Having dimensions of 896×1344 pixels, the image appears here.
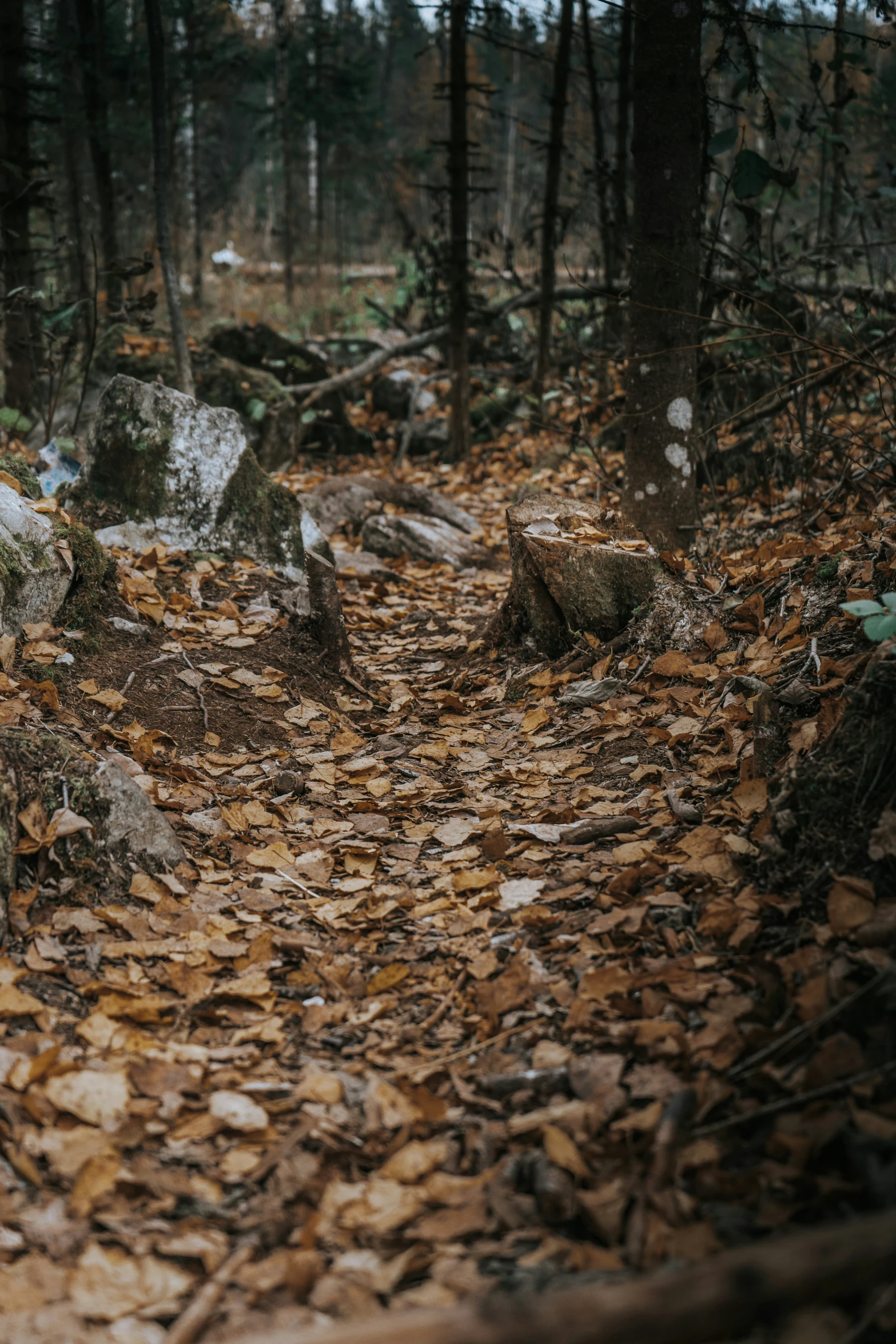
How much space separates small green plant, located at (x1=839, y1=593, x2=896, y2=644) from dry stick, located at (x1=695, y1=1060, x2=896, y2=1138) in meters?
0.80

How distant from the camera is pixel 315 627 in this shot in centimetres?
410

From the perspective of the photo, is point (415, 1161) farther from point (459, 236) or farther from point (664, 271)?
point (459, 236)

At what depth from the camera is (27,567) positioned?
3.25 meters

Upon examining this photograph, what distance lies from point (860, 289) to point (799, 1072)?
4.98 metres

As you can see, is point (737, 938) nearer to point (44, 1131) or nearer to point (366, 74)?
point (44, 1131)

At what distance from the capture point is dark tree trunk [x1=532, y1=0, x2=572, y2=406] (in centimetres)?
805

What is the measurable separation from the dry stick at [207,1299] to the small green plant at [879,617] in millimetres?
1552

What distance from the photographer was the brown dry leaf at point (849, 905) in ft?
5.93

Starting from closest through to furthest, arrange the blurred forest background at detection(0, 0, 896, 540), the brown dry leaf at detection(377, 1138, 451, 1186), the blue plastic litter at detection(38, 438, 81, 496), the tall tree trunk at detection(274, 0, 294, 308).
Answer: the brown dry leaf at detection(377, 1138, 451, 1186)
the blurred forest background at detection(0, 0, 896, 540)
the blue plastic litter at detection(38, 438, 81, 496)
the tall tree trunk at detection(274, 0, 294, 308)

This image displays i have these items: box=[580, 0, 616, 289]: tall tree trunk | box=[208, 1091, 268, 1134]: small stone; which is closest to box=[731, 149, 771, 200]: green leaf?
box=[208, 1091, 268, 1134]: small stone

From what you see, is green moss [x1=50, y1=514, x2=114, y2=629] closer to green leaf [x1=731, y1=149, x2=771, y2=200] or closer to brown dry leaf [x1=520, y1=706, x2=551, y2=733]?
brown dry leaf [x1=520, y1=706, x2=551, y2=733]

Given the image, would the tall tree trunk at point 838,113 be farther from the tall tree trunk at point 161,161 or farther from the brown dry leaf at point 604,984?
the tall tree trunk at point 161,161

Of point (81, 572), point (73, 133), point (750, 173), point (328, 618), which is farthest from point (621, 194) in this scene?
point (73, 133)

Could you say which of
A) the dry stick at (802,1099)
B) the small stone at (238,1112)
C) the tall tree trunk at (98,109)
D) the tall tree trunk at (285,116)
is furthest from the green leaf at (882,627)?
the tall tree trunk at (285,116)
